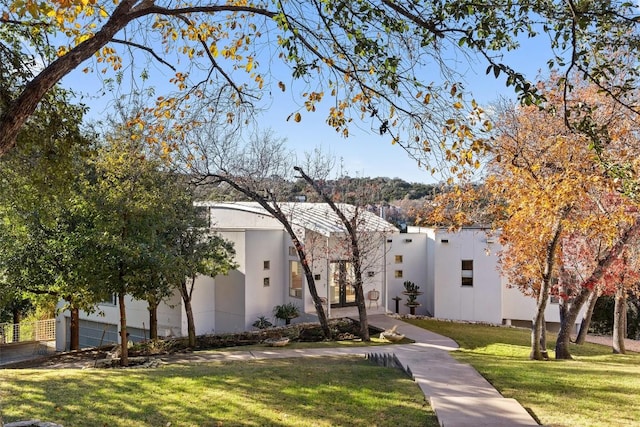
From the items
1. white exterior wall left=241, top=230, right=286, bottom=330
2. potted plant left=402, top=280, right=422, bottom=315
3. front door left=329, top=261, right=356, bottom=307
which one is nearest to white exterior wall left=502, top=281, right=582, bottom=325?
potted plant left=402, top=280, right=422, bottom=315

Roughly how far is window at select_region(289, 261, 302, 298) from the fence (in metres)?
11.0

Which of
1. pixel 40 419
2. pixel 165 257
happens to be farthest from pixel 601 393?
pixel 165 257

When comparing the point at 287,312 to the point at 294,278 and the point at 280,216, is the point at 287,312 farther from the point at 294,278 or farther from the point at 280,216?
the point at 280,216

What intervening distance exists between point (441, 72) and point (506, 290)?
60.2 feet

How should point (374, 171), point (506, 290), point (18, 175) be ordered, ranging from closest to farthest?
point (18, 175) < point (374, 171) < point (506, 290)

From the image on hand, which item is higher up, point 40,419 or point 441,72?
point 441,72

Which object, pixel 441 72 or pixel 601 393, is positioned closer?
pixel 441 72

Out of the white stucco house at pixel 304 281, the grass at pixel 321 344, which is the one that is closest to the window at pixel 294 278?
the white stucco house at pixel 304 281

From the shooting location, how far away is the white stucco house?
1950cm

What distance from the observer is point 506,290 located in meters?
21.7

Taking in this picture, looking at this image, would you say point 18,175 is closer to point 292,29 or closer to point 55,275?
point 55,275

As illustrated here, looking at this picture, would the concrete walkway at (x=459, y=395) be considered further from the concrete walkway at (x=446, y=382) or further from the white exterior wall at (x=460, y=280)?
the white exterior wall at (x=460, y=280)

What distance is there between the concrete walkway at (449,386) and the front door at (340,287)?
578cm

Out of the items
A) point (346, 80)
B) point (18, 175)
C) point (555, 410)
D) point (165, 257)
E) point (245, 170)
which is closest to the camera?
point (346, 80)
